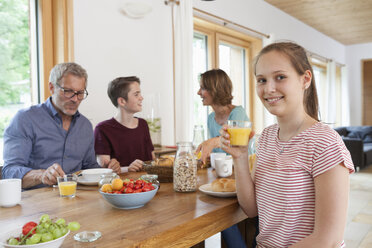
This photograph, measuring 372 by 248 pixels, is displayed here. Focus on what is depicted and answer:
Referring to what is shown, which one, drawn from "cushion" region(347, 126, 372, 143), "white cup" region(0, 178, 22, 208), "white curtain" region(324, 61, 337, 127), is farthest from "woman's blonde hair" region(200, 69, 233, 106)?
"white curtain" region(324, 61, 337, 127)

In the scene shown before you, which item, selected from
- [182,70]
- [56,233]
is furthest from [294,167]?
[182,70]

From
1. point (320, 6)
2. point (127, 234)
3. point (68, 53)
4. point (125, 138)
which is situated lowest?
point (127, 234)

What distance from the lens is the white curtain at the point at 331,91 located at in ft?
26.6

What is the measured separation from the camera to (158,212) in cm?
115

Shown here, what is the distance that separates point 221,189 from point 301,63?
58cm

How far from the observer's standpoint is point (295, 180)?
1107 mm

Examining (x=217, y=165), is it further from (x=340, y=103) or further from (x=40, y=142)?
(x=340, y=103)

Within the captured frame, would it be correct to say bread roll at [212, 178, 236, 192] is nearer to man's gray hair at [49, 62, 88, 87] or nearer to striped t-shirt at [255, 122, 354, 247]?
striped t-shirt at [255, 122, 354, 247]

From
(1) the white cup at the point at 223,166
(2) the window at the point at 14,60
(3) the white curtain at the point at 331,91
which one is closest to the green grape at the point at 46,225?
(1) the white cup at the point at 223,166

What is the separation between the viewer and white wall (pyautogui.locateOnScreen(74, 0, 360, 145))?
2941 millimetres

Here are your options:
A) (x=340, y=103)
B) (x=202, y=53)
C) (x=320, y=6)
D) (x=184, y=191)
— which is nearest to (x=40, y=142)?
(x=184, y=191)

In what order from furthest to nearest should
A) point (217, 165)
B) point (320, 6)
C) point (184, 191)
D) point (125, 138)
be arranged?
point (320, 6), point (125, 138), point (217, 165), point (184, 191)

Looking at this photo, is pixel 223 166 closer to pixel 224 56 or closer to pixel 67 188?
pixel 67 188

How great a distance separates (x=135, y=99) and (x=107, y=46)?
0.82 metres
